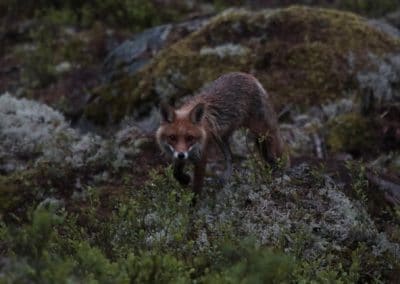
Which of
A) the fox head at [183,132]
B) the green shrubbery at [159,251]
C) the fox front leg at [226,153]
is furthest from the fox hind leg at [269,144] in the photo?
the fox head at [183,132]

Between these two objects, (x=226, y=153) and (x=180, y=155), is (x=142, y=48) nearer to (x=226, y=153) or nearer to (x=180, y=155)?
(x=226, y=153)

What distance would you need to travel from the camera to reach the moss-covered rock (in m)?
11.7

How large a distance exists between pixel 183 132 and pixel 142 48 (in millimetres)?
6578

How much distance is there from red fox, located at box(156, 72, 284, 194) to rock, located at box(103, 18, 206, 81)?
4.49 meters

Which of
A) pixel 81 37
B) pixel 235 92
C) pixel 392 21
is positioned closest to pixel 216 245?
pixel 235 92

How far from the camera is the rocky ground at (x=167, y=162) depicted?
17.6ft

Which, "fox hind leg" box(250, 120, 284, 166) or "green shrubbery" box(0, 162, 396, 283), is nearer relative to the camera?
"green shrubbery" box(0, 162, 396, 283)

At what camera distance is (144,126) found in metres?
11.2

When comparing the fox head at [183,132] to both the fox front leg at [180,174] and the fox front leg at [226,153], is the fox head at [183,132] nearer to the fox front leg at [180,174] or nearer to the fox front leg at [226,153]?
the fox front leg at [180,174]

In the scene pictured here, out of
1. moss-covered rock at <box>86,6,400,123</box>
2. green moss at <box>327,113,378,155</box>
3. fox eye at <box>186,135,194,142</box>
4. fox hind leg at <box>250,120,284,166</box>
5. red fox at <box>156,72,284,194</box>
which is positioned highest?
fox eye at <box>186,135,194,142</box>

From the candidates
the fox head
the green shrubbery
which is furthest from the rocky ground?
the fox head

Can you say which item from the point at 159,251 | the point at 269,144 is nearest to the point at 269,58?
the point at 269,144

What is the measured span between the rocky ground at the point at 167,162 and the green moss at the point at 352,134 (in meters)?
0.02

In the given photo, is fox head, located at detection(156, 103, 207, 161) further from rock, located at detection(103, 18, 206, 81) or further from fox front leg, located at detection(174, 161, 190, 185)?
rock, located at detection(103, 18, 206, 81)
